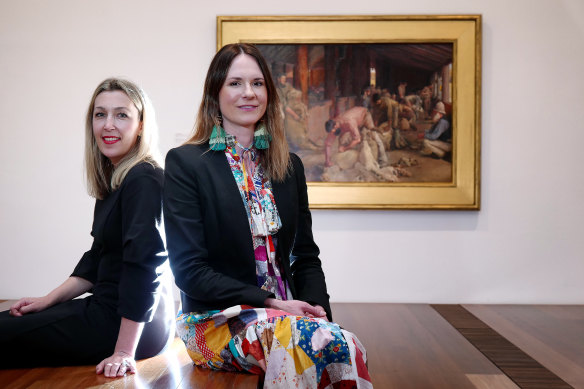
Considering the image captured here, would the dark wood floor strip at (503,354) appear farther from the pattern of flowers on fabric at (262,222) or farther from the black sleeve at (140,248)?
the black sleeve at (140,248)

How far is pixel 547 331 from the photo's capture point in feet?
13.3

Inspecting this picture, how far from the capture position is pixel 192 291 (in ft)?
7.14

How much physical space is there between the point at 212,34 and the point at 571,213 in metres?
3.23

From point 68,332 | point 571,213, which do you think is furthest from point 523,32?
point 68,332

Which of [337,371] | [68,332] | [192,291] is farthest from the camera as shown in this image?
[68,332]

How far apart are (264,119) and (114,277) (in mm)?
866

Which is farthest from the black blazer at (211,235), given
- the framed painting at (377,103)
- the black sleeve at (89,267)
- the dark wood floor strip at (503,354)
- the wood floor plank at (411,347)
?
the framed painting at (377,103)

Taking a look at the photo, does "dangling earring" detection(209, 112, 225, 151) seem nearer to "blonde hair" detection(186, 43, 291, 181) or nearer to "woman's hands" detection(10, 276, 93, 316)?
"blonde hair" detection(186, 43, 291, 181)

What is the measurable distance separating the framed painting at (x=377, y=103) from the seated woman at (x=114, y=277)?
251cm

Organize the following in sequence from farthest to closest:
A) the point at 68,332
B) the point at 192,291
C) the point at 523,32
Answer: the point at 523,32
the point at 68,332
the point at 192,291

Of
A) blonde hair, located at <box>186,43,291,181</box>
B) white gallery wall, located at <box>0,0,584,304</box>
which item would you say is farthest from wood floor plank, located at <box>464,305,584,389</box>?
blonde hair, located at <box>186,43,291,181</box>

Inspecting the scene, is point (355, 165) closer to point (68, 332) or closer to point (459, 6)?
point (459, 6)

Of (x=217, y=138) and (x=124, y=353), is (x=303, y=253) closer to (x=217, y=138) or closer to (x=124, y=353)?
(x=217, y=138)

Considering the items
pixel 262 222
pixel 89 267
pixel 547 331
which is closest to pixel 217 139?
pixel 262 222
